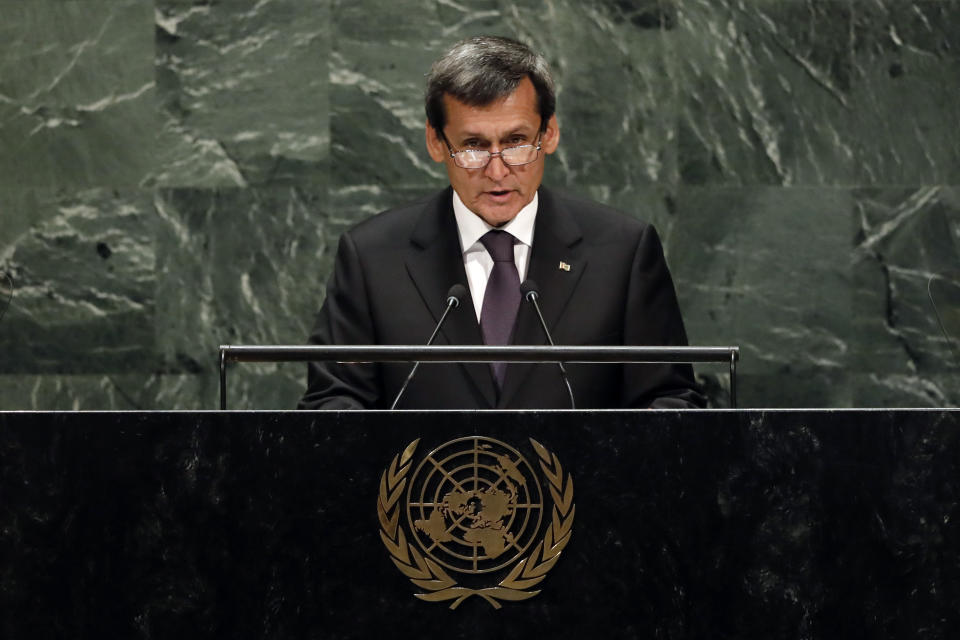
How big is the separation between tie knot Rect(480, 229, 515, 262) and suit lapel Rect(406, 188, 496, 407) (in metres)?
0.07

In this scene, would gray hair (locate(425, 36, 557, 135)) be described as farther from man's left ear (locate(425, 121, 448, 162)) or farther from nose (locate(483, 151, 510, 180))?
nose (locate(483, 151, 510, 180))

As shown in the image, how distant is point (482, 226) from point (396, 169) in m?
1.75

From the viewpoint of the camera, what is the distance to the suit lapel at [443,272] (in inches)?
122

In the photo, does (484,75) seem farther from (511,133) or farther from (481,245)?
(481,245)

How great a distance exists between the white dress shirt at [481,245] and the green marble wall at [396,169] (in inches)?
66.4

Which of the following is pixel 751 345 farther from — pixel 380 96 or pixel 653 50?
pixel 380 96
